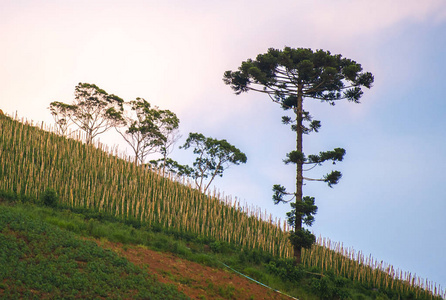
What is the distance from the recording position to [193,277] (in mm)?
10289

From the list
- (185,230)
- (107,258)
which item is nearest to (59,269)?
(107,258)

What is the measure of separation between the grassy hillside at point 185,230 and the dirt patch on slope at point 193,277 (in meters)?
0.87

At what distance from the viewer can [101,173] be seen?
19594 mm

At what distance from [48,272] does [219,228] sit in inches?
395

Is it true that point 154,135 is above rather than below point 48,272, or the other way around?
above

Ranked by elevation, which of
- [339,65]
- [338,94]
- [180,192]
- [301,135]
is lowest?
[180,192]

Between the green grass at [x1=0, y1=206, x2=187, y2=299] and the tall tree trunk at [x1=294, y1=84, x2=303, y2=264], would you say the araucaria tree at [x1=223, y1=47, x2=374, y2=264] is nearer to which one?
the tall tree trunk at [x1=294, y1=84, x2=303, y2=264]

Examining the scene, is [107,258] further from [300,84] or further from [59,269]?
[300,84]

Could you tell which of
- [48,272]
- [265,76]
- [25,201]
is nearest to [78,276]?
[48,272]

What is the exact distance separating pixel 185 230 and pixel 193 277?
582 cm

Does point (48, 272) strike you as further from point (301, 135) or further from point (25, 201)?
point (301, 135)

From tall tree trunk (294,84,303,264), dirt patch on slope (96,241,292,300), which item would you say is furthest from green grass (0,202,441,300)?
tall tree trunk (294,84,303,264)

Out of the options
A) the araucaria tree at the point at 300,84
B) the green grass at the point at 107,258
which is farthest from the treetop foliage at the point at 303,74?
the green grass at the point at 107,258

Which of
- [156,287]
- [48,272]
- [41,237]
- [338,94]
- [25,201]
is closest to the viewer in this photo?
[48,272]
